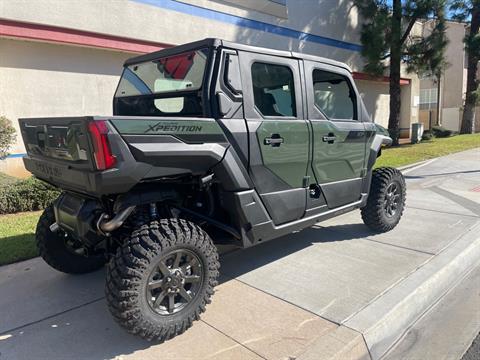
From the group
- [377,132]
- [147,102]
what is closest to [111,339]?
[147,102]

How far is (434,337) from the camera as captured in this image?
10.1 feet

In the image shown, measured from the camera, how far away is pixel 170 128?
2.75m

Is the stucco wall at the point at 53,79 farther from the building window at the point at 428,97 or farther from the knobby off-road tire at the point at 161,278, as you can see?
the building window at the point at 428,97

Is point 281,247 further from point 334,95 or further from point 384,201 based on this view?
point 334,95

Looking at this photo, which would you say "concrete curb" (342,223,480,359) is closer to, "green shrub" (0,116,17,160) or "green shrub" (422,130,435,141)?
"green shrub" (0,116,17,160)

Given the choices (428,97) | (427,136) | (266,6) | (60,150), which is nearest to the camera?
(60,150)

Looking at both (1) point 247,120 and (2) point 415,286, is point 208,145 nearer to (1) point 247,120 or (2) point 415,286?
(1) point 247,120

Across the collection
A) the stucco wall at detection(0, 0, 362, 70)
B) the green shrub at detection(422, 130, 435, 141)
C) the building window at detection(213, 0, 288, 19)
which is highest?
the building window at detection(213, 0, 288, 19)

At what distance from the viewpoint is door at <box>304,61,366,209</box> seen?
388cm

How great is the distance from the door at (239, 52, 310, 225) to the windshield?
0.40 meters

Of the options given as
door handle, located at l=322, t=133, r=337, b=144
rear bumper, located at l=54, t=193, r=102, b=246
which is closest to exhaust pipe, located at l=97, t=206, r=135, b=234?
rear bumper, located at l=54, t=193, r=102, b=246

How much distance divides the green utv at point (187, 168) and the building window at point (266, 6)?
1033cm

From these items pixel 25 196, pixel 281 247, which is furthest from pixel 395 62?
pixel 25 196

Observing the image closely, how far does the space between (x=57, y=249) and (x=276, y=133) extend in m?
2.33
